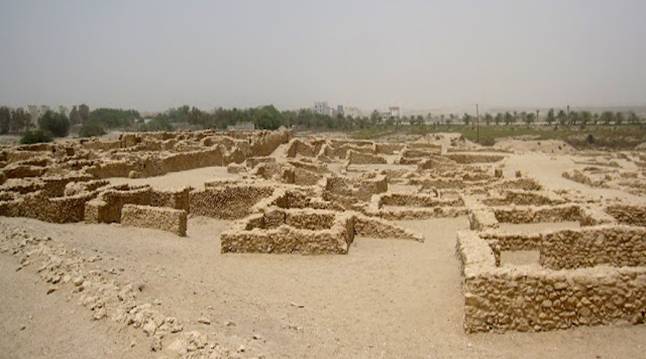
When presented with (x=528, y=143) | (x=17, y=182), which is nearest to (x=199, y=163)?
A: (x=17, y=182)

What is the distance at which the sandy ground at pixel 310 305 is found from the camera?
7910 mm

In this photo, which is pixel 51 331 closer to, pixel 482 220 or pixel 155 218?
pixel 155 218

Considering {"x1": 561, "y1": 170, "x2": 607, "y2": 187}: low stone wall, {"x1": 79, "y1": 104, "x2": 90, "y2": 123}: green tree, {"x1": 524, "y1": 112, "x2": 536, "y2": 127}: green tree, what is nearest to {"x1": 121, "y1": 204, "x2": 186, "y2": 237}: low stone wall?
{"x1": 561, "y1": 170, "x2": 607, "y2": 187}: low stone wall

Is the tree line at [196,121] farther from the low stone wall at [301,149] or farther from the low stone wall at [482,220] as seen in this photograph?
the low stone wall at [482,220]

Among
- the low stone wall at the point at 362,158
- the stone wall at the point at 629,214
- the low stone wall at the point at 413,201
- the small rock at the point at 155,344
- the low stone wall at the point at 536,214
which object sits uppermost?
the small rock at the point at 155,344

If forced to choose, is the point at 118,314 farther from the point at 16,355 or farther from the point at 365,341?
the point at 365,341

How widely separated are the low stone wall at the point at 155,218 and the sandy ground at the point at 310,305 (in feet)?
6.40

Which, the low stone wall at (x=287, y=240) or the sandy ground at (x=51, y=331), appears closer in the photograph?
the sandy ground at (x=51, y=331)

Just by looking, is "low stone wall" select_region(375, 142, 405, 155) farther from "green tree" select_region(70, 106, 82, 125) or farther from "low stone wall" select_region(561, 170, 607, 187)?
"green tree" select_region(70, 106, 82, 125)

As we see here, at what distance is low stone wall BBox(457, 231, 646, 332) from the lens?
27.6ft

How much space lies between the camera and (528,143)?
237 feet

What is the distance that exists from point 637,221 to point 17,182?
20794mm

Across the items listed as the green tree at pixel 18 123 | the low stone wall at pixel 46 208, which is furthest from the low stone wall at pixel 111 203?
the green tree at pixel 18 123

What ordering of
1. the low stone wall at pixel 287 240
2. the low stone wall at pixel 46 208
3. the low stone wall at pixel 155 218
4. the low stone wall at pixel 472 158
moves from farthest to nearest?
the low stone wall at pixel 472 158, the low stone wall at pixel 46 208, the low stone wall at pixel 155 218, the low stone wall at pixel 287 240
